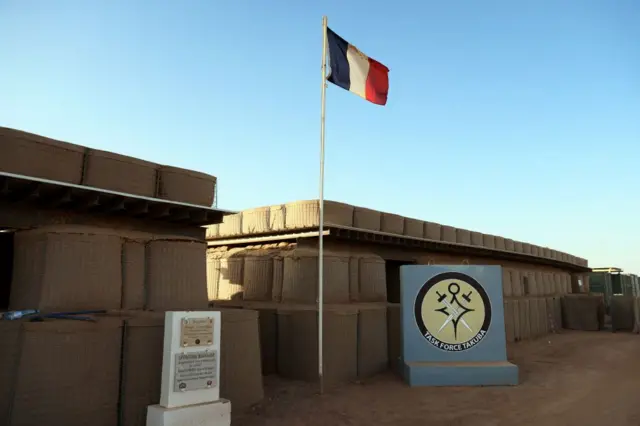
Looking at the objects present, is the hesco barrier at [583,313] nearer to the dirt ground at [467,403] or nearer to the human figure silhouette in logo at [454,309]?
the dirt ground at [467,403]

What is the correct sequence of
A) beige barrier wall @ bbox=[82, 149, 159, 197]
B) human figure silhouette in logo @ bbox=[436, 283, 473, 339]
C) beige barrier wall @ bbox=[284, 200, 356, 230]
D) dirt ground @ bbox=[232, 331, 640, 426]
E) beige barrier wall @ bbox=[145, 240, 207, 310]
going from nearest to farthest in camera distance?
dirt ground @ bbox=[232, 331, 640, 426], beige barrier wall @ bbox=[145, 240, 207, 310], beige barrier wall @ bbox=[82, 149, 159, 197], human figure silhouette in logo @ bbox=[436, 283, 473, 339], beige barrier wall @ bbox=[284, 200, 356, 230]

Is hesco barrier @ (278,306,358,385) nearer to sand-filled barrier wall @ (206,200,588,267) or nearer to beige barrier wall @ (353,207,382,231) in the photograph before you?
sand-filled barrier wall @ (206,200,588,267)

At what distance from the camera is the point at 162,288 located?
8.57m

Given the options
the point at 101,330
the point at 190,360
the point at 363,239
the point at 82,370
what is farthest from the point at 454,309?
the point at 82,370

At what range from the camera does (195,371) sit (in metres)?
6.54

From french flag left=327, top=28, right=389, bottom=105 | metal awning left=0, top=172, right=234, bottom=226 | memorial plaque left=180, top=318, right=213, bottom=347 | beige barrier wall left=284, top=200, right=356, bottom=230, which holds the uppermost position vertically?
french flag left=327, top=28, right=389, bottom=105

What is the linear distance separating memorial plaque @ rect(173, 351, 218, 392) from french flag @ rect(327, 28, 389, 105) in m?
6.30

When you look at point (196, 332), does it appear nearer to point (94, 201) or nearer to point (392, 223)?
point (94, 201)

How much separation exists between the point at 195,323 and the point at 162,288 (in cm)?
218

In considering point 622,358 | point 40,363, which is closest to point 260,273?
point 40,363

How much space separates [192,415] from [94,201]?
4.98m

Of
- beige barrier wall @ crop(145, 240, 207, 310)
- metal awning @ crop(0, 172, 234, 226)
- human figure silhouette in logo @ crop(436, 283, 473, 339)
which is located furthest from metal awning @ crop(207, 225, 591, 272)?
beige barrier wall @ crop(145, 240, 207, 310)

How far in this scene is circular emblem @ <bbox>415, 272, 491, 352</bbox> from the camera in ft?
34.3

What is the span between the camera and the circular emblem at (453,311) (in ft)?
34.3
